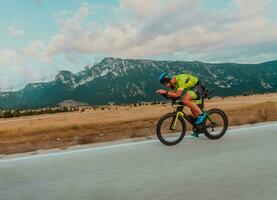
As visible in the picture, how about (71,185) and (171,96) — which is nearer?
(71,185)

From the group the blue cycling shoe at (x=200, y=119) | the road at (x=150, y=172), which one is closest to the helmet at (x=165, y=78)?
the blue cycling shoe at (x=200, y=119)

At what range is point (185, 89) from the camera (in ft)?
33.2

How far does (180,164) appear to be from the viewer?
7.11 meters

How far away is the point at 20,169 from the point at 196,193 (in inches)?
130

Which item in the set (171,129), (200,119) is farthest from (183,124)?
(200,119)

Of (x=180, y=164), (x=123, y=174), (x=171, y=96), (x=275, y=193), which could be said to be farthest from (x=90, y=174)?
(x=171, y=96)

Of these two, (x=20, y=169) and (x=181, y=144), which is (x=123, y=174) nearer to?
(x=20, y=169)

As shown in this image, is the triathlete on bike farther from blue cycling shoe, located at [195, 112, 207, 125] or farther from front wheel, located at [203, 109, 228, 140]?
front wheel, located at [203, 109, 228, 140]

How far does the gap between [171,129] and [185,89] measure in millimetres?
900

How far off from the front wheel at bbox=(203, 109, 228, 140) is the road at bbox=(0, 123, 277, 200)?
2.56 feet

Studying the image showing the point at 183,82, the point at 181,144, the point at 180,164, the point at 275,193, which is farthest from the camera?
the point at 183,82

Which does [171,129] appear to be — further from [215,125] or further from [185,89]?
[215,125]

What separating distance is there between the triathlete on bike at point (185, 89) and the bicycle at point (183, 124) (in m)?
0.11

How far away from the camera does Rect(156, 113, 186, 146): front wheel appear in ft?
31.6
